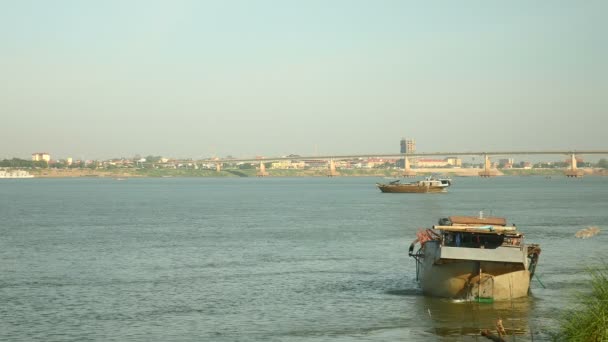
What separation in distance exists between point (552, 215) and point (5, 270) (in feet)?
202

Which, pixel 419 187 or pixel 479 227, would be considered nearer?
pixel 479 227

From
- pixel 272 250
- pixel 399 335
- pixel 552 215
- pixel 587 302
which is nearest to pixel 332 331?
pixel 399 335

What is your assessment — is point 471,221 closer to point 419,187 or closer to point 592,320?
point 592,320

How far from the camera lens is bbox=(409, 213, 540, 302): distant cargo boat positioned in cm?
3141

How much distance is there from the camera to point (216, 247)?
56875mm

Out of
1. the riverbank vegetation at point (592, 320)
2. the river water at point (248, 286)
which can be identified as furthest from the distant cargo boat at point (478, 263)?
the riverbank vegetation at point (592, 320)

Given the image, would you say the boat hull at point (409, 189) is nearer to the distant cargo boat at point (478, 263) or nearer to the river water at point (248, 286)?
the river water at point (248, 286)

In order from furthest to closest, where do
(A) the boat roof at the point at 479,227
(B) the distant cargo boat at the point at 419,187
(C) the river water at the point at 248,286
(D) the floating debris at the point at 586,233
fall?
(B) the distant cargo boat at the point at 419,187, (D) the floating debris at the point at 586,233, (A) the boat roof at the point at 479,227, (C) the river water at the point at 248,286

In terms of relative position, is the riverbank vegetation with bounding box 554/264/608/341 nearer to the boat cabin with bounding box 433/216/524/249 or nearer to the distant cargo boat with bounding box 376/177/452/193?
the boat cabin with bounding box 433/216/524/249

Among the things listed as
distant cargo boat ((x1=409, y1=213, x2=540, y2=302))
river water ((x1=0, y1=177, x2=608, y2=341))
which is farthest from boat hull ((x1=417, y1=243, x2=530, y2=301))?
river water ((x1=0, y1=177, x2=608, y2=341))

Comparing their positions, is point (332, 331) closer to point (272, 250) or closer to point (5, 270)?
point (5, 270)

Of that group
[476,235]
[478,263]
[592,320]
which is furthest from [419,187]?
[592,320]

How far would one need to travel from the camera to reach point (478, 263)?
31688 mm

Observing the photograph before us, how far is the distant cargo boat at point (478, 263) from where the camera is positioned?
31.4 m
